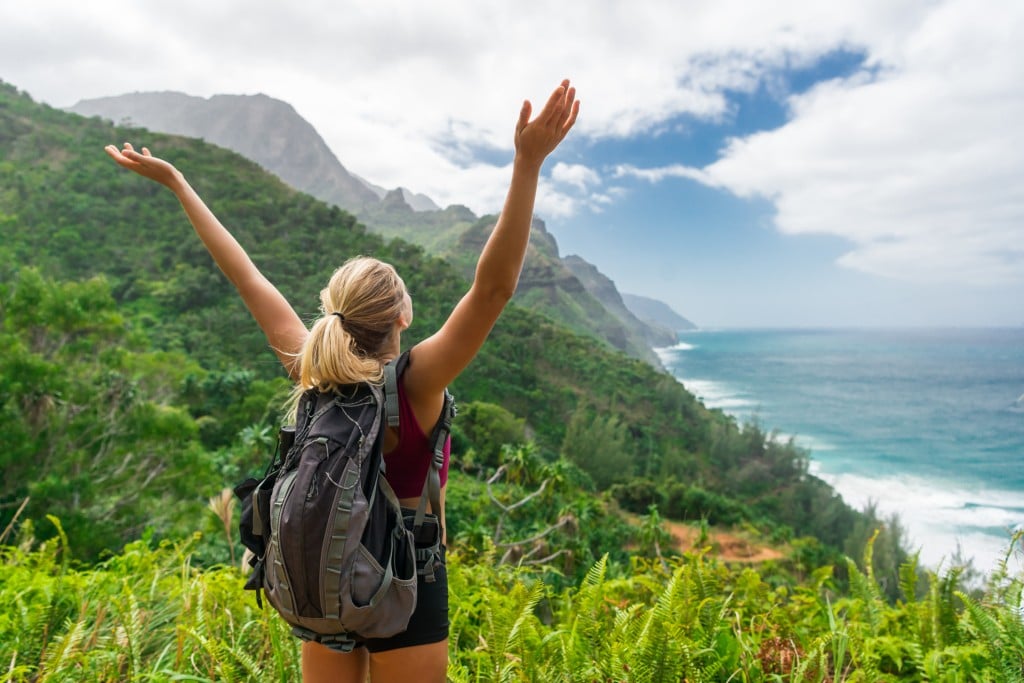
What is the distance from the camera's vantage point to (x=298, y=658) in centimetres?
180

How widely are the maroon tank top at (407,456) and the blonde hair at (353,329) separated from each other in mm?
83

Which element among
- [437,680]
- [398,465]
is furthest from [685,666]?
[398,465]

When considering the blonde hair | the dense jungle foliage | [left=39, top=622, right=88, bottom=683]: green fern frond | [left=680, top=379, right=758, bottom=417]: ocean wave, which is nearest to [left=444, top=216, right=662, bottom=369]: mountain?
[left=680, top=379, right=758, bottom=417]: ocean wave

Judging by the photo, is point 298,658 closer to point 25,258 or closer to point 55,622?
point 55,622

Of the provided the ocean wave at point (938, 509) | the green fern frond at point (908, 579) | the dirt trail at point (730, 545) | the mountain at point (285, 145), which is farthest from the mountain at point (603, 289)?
the green fern frond at point (908, 579)

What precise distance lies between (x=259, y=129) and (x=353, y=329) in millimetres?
159779

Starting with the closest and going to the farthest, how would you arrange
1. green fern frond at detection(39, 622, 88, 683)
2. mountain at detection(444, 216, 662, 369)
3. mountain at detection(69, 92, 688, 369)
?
green fern frond at detection(39, 622, 88, 683) → mountain at detection(444, 216, 662, 369) → mountain at detection(69, 92, 688, 369)

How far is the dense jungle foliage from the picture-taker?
1747mm

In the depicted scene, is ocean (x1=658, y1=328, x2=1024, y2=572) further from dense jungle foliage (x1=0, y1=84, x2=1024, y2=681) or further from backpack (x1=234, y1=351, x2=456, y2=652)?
backpack (x1=234, y1=351, x2=456, y2=652)

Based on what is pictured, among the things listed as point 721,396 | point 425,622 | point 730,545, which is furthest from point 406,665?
point 721,396

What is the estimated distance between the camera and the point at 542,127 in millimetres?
1020

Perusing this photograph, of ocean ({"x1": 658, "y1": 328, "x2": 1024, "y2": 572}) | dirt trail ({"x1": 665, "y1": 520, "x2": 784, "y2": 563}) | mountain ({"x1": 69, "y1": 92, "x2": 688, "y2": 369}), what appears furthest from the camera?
mountain ({"x1": 69, "y1": 92, "x2": 688, "y2": 369})

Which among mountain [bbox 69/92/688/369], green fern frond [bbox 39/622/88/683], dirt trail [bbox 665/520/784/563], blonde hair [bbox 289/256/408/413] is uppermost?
mountain [bbox 69/92/688/369]

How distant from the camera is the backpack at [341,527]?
95 cm
